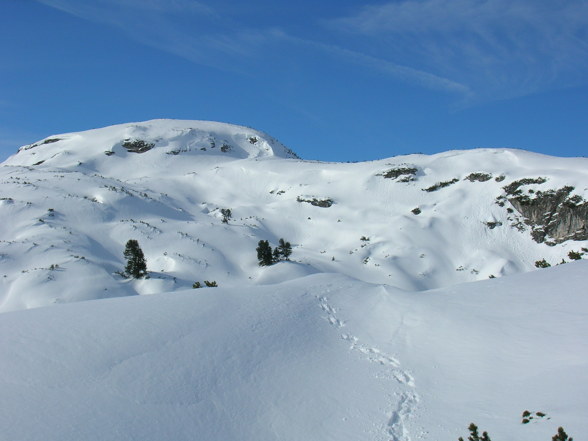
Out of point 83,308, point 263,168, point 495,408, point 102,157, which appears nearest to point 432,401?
point 495,408

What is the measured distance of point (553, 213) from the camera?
4944 centimetres

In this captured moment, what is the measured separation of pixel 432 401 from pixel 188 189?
196 ft

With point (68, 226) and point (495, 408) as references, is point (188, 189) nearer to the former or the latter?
point (68, 226)

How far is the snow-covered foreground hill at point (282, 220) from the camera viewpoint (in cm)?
3503

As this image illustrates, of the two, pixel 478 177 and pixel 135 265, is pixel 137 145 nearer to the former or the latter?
pixel 135 265

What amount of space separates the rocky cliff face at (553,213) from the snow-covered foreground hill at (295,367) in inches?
1446

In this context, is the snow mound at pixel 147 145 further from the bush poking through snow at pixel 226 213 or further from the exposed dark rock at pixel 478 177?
the exposed dark rock at pixel 478 177

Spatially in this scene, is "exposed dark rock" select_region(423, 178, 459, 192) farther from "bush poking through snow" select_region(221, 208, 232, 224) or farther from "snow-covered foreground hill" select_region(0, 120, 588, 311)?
"bush poking through snow" select_region(221, 208, 232, 224)

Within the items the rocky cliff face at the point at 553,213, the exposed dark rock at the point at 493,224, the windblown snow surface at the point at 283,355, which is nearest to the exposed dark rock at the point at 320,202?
the exposed dark rock at the point at 493,224

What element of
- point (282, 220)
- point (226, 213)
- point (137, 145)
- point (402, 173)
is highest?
point (137, 145)

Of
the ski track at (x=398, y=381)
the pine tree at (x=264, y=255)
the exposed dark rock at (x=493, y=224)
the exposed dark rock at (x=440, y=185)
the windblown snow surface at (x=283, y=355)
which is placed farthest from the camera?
the exposed dark rock at (x=440, y=185)

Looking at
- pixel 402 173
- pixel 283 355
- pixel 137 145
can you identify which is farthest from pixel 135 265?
pixel 137 145

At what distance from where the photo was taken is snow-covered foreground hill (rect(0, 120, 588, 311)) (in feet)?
115

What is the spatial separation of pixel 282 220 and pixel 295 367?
148 feet
